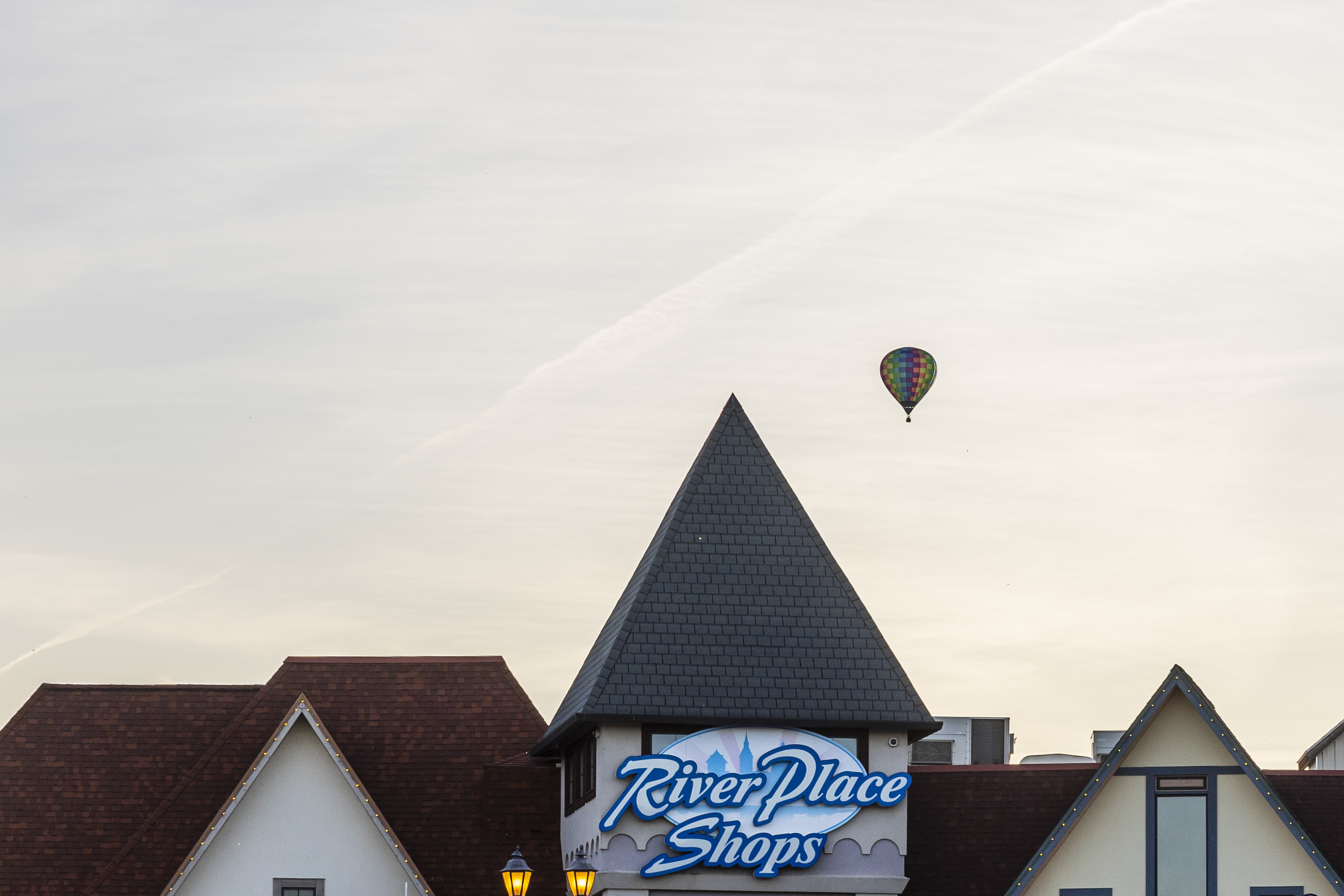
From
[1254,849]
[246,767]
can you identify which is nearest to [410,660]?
[246,767]

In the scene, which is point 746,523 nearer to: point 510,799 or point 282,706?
point 510,799

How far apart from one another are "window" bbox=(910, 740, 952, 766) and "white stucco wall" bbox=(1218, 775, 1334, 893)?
45.0 ft

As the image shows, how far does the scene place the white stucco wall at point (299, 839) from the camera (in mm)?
38906

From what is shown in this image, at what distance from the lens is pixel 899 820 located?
36.5m

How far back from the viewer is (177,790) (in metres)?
41.2

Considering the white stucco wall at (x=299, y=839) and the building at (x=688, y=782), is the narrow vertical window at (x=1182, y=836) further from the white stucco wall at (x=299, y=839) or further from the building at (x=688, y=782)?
the white stucco wall at (x=299, y=839)

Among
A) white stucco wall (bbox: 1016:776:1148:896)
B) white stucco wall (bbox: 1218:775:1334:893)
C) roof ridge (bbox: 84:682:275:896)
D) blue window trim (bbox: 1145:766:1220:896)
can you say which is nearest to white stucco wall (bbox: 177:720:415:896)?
roof ridge (bbox: 84:682:275:896)

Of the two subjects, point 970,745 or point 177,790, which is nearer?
point 177,790

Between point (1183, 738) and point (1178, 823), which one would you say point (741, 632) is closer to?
point (1183, 738)

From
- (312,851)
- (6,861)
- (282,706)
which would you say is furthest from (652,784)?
(6,861)

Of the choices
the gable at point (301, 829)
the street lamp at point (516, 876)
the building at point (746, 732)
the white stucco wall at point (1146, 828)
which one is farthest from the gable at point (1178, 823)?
the gable at point (301, 829)

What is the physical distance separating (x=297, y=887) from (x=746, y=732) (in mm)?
9607

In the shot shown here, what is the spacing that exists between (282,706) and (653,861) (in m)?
10.9

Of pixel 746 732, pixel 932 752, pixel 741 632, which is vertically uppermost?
pixel 932 752
